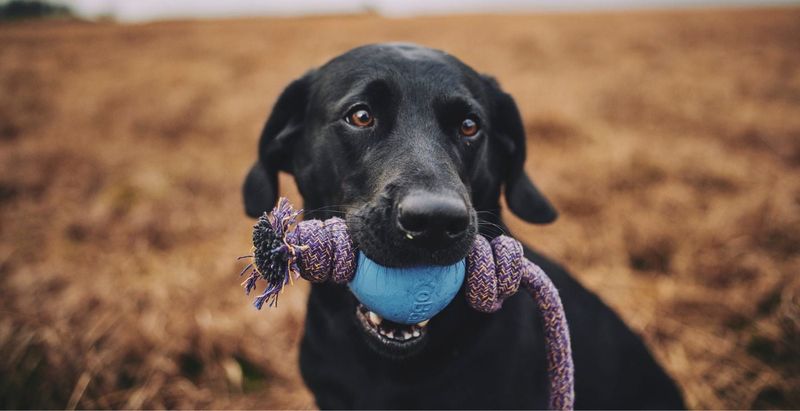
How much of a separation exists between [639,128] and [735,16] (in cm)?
1528

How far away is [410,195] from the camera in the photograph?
136cm

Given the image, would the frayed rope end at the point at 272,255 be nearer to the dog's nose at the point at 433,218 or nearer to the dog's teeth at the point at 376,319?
the dog's nose at the point at 433,218

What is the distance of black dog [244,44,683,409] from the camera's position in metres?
1.62

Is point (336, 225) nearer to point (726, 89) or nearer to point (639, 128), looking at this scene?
point (639, 128)

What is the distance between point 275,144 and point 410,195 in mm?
1122

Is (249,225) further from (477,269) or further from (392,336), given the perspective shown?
(477,269)

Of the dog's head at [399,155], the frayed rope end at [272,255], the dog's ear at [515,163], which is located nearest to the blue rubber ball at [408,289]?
the dog's head at [399,155]

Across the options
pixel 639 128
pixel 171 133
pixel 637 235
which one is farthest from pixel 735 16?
pixel 171 133

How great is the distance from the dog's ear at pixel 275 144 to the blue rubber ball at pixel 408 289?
1.13 meters

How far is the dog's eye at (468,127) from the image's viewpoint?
1987mm

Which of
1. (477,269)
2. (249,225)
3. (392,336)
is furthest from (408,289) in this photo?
(249,225)

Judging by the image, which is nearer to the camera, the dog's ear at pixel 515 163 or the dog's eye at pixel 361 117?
the dog's eye at pixel 361 117

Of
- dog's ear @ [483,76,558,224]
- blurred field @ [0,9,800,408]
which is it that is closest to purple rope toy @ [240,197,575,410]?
dog's ear @ [483,76,558,224]

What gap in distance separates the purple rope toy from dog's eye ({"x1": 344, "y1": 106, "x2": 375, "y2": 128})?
2.16 feet
